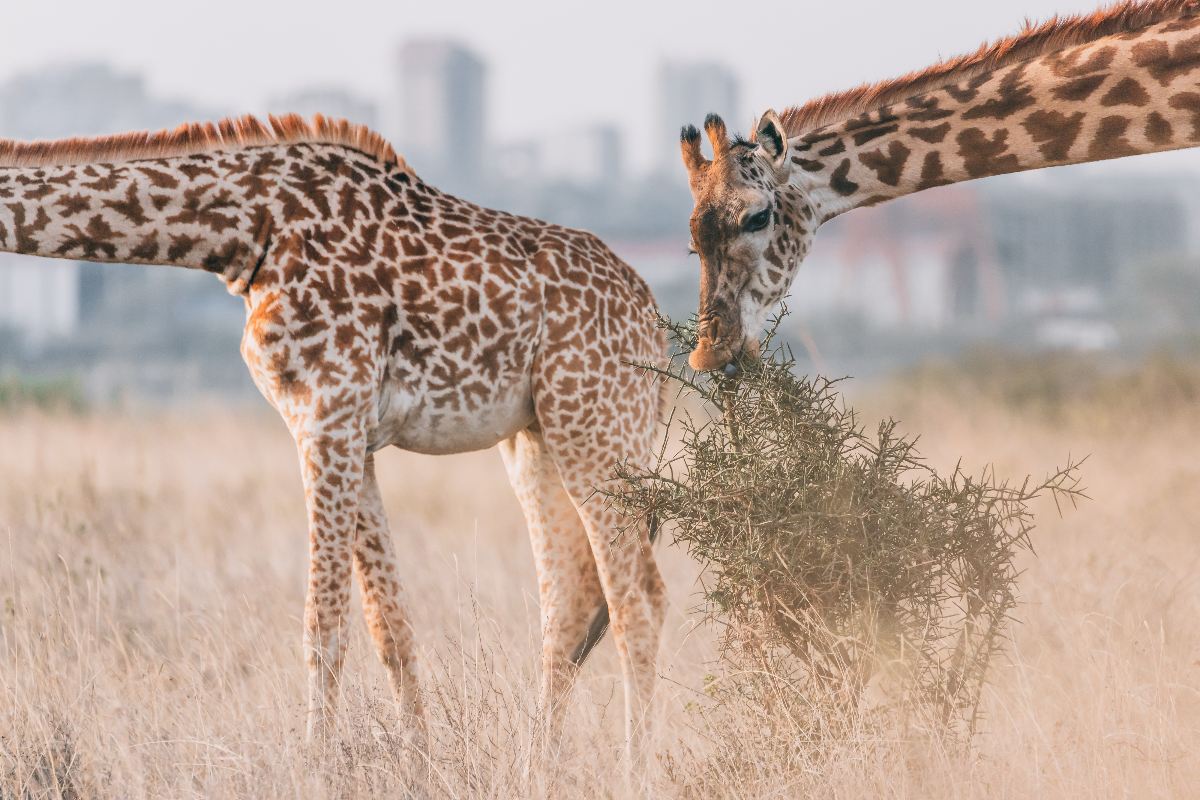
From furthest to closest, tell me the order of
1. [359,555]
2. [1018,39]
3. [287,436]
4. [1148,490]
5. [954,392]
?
1. [954,392]
2. [287,436]
3. [1148,490]
4. [359,555]
5. [1018,39]

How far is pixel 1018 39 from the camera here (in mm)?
5898

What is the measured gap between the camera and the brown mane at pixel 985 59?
5.75 metres

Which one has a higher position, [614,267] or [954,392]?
[614,267]

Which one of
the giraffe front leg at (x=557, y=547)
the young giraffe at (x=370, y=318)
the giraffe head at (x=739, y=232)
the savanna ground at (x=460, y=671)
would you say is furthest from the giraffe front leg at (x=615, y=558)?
the giraffe head at (x=739, y=232)

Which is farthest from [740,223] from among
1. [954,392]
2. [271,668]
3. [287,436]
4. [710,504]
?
[954,392]

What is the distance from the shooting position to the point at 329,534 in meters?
5.81

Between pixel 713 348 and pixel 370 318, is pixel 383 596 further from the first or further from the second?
pixel 713 348

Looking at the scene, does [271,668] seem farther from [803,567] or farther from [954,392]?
[954,392]

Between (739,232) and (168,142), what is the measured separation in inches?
99.3

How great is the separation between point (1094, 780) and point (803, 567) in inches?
50.1

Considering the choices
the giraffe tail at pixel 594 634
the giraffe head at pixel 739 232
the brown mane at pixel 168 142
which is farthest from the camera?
the giraffe tail at pixel 594 634

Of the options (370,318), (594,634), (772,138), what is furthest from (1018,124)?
(594,634)

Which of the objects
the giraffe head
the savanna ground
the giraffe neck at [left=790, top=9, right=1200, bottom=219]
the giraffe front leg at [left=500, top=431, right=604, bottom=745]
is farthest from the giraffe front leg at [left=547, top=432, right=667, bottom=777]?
the giraffe neck at [left=790, top=9, right=1200, bottom=219]

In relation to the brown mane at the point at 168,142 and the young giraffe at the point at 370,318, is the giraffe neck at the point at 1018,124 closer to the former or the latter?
the young giraffe at the point at 370,318
